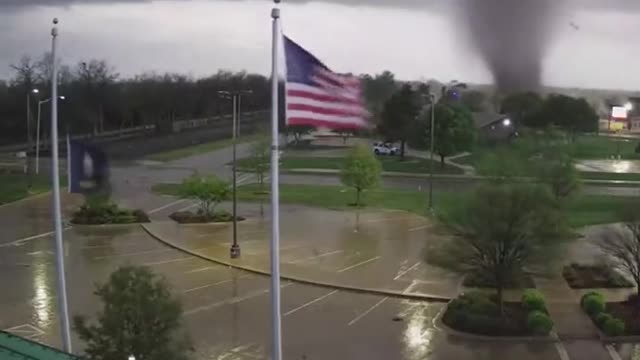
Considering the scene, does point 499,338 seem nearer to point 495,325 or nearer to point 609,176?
point 495,325

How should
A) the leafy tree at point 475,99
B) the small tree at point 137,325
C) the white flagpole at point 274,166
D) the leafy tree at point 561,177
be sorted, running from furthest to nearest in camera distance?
the leafy tree at point 475,99, the leafy tree at point 561,177, the small tree at point 137,325, the white flagpole at point 274,166

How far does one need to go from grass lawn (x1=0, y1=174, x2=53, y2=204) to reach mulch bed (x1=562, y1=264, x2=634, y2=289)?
20.6m

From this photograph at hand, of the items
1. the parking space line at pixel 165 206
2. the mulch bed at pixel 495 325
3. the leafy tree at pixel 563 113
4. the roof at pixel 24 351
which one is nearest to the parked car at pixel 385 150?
the leafy tree at pixel 563 113

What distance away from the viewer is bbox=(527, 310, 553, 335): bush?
12.9 metres

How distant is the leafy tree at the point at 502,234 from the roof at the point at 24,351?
8508 millimetres

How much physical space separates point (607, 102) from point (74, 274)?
53.2m

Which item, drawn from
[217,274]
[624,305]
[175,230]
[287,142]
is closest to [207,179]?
[175,230]

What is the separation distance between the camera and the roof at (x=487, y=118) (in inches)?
2013

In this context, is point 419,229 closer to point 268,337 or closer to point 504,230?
point 504,230

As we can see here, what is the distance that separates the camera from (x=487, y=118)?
53.3 meters

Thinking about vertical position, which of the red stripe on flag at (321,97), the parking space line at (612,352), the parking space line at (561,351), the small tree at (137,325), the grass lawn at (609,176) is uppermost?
the red stripe on flag at (321,97)

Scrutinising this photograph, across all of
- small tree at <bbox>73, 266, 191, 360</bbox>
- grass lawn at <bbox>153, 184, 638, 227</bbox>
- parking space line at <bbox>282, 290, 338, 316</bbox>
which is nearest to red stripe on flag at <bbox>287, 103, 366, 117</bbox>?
small tree at <bbox>73, 266, 191, 360</bbox>

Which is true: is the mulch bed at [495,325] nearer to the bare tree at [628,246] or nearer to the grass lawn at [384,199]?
the bare tree at [628,246]

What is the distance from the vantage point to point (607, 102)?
202 ft
